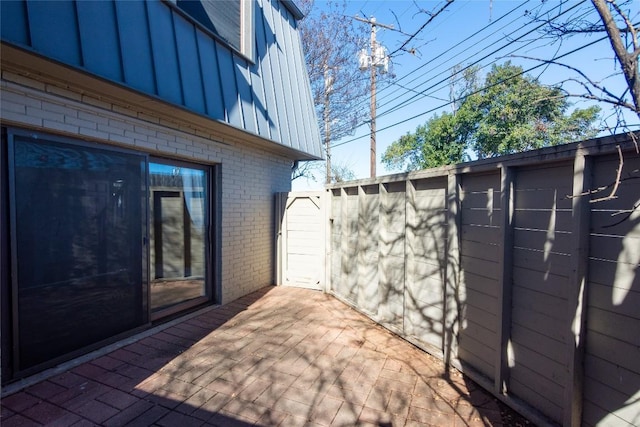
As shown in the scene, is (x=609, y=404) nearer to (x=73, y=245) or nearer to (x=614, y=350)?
(x=614, y=350)

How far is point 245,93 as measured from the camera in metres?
4.46

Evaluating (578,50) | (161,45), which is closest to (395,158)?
(578,50)

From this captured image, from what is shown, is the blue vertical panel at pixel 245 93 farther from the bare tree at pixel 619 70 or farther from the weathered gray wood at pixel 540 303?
the weathered gray wood at pixel 540 303

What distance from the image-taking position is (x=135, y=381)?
2.70 metres

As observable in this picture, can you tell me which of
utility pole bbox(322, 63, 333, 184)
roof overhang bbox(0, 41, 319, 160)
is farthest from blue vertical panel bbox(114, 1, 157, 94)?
utility pole bbox(322, 63, 333, 184)

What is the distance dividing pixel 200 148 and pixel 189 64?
44.2 inches

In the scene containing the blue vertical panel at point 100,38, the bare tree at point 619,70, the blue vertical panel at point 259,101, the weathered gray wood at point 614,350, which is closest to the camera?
the bare tree at point 619,70

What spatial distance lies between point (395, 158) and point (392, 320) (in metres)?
15.2

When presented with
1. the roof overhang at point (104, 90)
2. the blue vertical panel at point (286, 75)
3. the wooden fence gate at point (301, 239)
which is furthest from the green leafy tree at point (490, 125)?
the roof overhang at point (104, 90)

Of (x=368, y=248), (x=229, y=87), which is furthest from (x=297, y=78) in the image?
(x=368, y=248)

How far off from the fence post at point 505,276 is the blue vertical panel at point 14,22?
11.5 feet

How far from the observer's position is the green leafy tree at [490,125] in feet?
40.4

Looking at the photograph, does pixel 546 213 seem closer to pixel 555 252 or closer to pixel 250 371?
pixel 555 252

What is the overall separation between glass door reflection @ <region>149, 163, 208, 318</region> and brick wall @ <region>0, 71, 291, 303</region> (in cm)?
27
